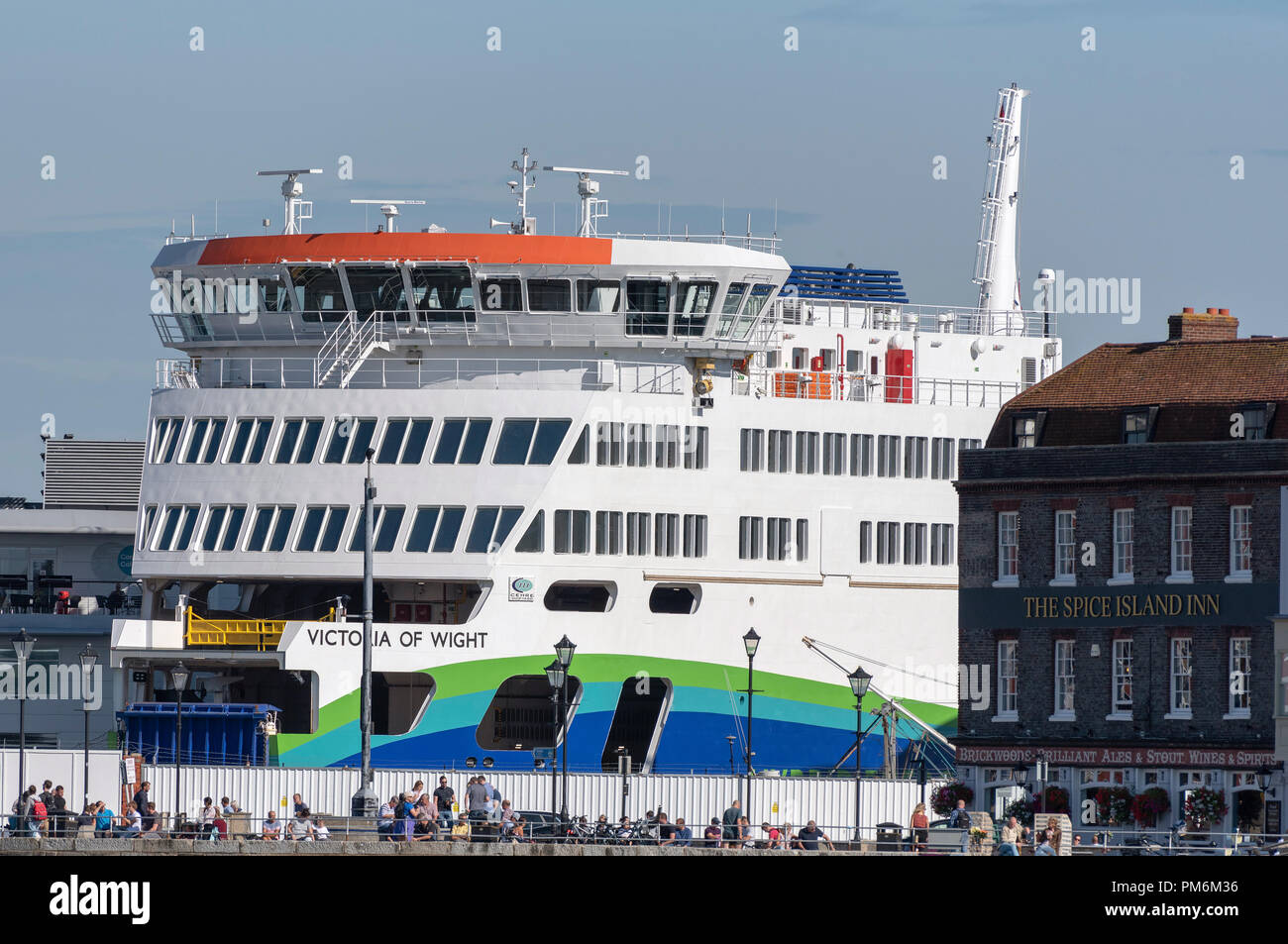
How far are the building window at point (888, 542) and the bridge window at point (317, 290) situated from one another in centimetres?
1355

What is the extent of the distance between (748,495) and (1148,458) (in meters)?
11.5

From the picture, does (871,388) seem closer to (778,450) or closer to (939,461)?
(939,461)

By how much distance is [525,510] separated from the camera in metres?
65.8

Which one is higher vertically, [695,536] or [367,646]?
[695,536]

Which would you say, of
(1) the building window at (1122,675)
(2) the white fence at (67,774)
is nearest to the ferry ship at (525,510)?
(2) the white fence at (67,774)

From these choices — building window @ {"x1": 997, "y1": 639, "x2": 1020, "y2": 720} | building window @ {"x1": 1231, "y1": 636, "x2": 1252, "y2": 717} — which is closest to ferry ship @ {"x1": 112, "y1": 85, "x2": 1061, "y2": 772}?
building window @ {"x1": 997, "y1": 639, "x2": 1020, "y2": 720}

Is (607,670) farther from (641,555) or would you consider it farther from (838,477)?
(838,477)

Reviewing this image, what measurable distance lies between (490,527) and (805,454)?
337 inches

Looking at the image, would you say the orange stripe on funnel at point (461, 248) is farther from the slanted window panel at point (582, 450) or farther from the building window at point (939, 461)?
the building window at point (939, 461)

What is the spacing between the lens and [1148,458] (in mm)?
60625

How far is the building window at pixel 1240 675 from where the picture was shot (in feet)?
191

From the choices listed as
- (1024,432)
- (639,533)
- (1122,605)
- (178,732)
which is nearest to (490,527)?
(639,533)

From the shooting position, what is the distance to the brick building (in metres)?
58.5
